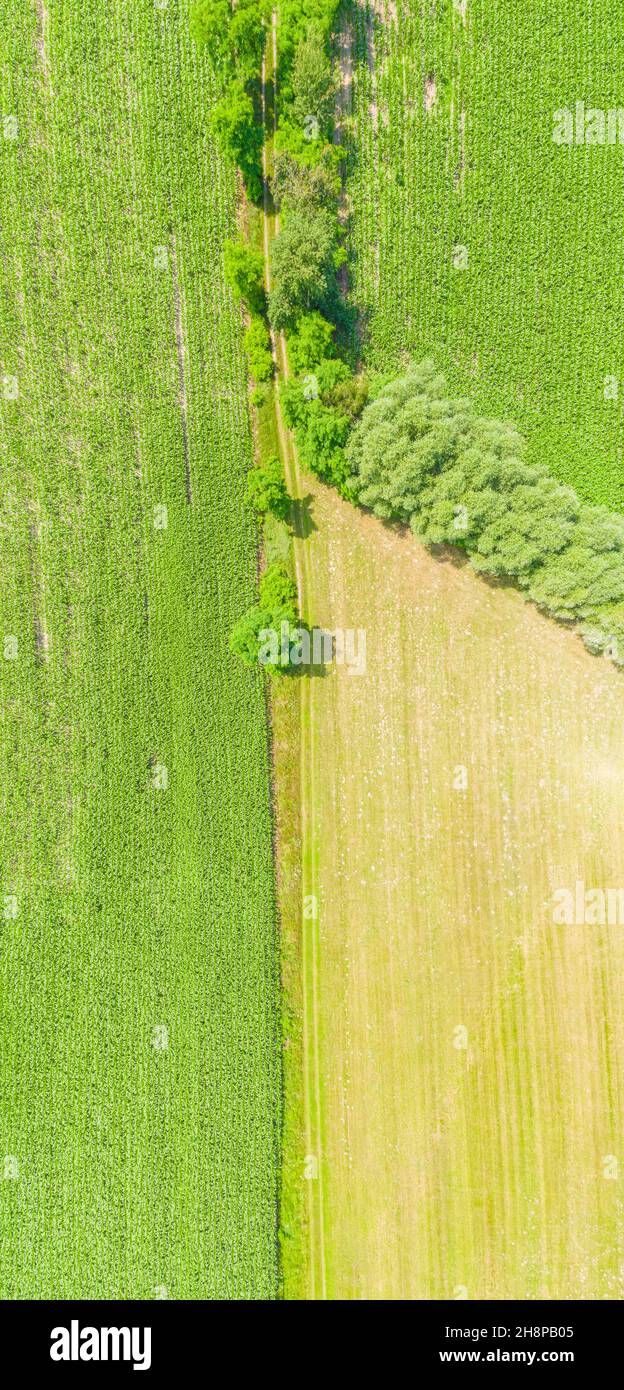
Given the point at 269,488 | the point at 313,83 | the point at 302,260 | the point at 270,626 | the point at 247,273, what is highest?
the point at 313,83

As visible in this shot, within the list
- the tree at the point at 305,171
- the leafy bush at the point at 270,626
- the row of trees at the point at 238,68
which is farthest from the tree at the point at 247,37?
the leafy bush at the point at 270,626

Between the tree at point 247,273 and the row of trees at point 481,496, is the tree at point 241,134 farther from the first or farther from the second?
the row of trees at point 481,496

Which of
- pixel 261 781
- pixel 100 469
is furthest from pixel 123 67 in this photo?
pixel 261 781

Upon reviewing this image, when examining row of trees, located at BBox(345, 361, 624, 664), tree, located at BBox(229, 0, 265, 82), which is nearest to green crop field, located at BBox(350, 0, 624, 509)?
row of trees, located at BBox(345, 361, 624, 664)

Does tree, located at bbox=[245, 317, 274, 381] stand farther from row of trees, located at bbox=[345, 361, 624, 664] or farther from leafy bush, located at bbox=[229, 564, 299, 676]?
leafy bush, located at bbox=[229, 564, 299, 676]

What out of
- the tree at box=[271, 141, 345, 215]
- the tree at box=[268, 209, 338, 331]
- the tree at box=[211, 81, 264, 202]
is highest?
the tree at box=[211, 81, 264, 202]

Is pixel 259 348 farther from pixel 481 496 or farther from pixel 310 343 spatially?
pixel 481 496

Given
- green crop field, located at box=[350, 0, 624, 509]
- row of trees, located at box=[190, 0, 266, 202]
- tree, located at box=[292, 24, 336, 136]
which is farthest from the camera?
green crop field, located at box=[350, 0, 624, 509]

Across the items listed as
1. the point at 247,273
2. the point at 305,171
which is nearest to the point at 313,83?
the point at 305,171
